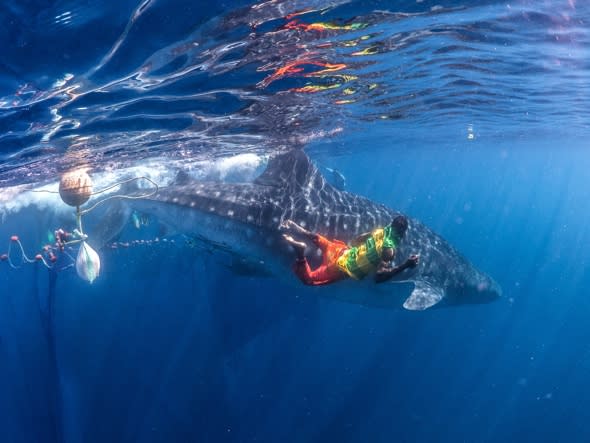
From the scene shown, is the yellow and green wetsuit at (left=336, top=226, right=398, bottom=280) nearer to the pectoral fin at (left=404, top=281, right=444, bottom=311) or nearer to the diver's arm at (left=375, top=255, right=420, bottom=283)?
the diver's arm at (left=375, top=255, right=420, bottom=283)

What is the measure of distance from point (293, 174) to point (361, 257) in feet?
15.2

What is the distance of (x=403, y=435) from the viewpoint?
18.5 metres

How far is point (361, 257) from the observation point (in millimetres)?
6238

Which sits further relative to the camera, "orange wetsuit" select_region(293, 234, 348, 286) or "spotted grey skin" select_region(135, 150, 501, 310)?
"spotted grey skin" select_region(135, 150, 501, 310)

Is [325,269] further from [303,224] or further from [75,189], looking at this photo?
[75,189]

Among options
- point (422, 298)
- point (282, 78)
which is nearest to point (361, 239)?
point (422, 298)

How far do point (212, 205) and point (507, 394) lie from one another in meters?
30.1

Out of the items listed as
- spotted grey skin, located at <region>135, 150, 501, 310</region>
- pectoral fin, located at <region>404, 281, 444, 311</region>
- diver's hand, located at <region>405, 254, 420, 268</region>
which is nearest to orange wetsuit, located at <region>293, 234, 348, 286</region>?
spotted grey skin, located at <region>135, 150, 501, 310</region>

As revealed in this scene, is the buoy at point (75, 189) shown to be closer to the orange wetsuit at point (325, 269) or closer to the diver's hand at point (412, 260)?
the orange wetsuit at point (325, 269)

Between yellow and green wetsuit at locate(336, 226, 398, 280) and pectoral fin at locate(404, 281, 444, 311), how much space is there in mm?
1417

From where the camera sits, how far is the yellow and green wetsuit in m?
5.86

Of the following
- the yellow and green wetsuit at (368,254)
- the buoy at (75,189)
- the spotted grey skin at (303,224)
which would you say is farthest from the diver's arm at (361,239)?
the buoy at (75,189)

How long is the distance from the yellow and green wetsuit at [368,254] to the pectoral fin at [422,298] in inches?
55.8

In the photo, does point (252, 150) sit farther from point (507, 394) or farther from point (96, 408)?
point (507, 394)
